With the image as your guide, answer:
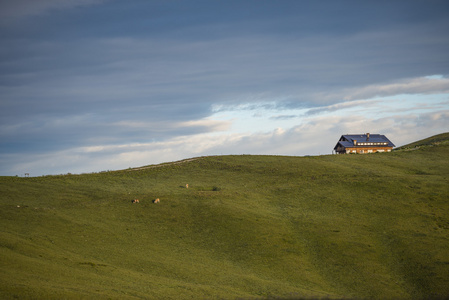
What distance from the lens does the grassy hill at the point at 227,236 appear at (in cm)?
3322

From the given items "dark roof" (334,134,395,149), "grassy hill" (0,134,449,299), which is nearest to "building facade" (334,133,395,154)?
"dark roof" (334,134,395,149)

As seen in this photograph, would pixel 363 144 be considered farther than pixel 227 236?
Yes

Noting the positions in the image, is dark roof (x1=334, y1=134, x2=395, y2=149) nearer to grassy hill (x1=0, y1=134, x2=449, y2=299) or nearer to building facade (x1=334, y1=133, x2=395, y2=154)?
building facade (x1=334, y1=133, x2=395, y2=154)

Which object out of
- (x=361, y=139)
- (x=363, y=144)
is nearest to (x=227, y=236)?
(x=363, y=144)

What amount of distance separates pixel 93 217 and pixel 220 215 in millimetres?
16829

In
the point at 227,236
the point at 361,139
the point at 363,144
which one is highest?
the point at 361,139

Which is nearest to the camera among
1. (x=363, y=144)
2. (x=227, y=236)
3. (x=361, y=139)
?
(x=227, y=236)

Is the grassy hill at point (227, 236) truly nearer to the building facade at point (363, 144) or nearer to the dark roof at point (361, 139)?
the building facade at point (363, 144)

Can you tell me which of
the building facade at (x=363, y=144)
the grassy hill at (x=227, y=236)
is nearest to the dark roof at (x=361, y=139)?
the building facade at (x=363, y=144)

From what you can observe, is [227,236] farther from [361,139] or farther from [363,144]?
[361,139]

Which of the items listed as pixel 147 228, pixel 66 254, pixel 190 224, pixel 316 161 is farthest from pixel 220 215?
pixel 316 161

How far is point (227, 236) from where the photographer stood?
4856 centimetres

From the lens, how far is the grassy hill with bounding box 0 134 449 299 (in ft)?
109

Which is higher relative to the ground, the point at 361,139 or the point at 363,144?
the point at 361,139
